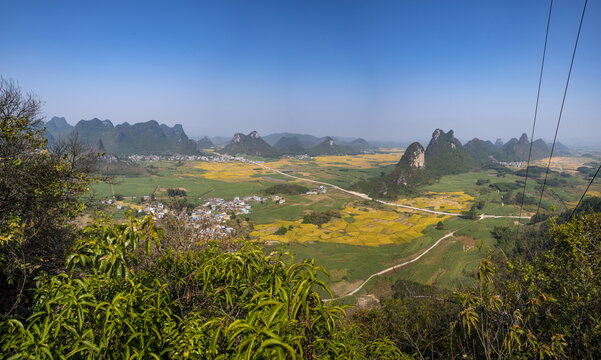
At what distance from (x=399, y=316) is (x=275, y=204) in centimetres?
3173

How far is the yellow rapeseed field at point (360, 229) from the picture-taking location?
26000 mm

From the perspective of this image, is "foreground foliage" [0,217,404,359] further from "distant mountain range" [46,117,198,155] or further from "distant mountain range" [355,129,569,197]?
"distant mountain range" [46,117,198,155]

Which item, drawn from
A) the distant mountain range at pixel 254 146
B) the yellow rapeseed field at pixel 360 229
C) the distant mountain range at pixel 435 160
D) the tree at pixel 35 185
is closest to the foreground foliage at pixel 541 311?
the tree at pixel 35 185

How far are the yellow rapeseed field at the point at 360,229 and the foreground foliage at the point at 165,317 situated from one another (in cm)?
2142

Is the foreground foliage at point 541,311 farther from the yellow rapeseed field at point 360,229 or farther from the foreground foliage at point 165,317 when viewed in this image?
the yellow rapeseed field at point 360,229

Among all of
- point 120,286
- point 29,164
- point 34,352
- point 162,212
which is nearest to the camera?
point 34,352

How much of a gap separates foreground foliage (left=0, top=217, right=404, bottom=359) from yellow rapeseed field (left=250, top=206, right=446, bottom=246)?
2142 centimetres

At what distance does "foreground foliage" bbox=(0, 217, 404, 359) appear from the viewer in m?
1.10

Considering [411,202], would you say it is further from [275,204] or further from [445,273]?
[445,273]

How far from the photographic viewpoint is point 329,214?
112ft

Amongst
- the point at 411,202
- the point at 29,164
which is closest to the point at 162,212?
the point at 29,164

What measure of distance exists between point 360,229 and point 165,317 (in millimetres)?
29519

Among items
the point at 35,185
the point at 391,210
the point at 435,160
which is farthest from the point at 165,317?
the point at 435,160

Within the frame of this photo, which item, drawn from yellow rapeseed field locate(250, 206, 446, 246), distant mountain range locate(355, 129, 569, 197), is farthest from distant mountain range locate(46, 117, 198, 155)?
yellow rapeseed field locate(250, 206, 446, 246)
